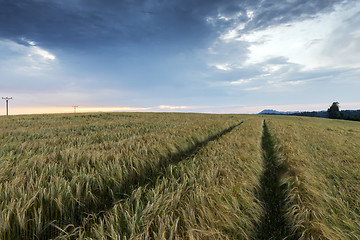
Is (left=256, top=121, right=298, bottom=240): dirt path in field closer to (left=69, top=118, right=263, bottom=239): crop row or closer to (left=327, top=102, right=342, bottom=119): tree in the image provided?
(left=69, top=118, right=263, bottom=239): crop row

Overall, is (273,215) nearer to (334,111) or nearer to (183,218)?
(183,218)

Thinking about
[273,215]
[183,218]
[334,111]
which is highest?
[334,111]

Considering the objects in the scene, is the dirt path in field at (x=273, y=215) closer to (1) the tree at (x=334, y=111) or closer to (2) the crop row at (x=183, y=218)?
(2) the crop row at (x=183, y=218)

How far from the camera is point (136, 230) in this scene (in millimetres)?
1463

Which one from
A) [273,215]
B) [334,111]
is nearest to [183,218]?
[273,215]

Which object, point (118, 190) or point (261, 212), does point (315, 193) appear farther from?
point (118, 190)

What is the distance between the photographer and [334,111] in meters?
83.4

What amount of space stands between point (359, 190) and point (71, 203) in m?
4.50

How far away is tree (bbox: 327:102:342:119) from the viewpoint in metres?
82.0

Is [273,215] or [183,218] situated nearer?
[183,218]

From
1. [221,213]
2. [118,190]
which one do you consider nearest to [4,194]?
[118,190]

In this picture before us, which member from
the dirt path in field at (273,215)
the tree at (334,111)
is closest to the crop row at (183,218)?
the dirt path in field at (273,215)

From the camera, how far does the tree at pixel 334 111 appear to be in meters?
82.0

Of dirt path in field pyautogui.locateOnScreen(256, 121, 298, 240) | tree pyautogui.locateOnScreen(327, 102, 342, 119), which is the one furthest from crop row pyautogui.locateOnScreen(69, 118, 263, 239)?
tree pyautogui.locateOnScreen(327, 102, 342, 119)
